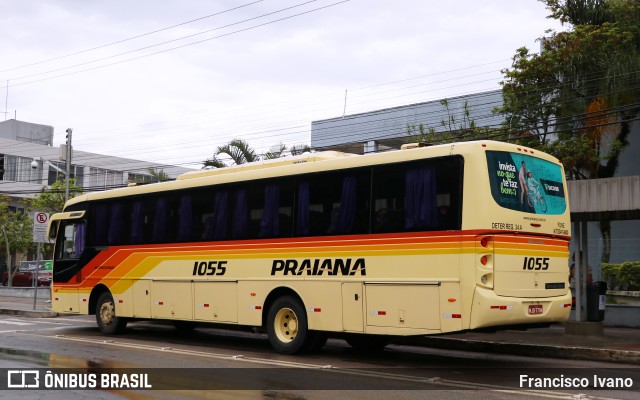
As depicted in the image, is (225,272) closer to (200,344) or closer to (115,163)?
(200,344)

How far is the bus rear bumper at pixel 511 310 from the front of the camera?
11219mm

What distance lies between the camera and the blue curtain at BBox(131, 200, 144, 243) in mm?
17656

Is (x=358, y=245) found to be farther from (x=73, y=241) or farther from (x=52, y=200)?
(x=52, y=200)

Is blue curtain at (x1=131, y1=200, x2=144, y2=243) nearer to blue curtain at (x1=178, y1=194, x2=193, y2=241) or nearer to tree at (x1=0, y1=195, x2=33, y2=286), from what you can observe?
blue curtain at (x1=178, y1=194, x2=193, y2=241)

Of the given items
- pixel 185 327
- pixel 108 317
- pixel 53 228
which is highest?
pixel 53 228

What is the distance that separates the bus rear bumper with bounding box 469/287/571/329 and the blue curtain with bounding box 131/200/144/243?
9.21 metres

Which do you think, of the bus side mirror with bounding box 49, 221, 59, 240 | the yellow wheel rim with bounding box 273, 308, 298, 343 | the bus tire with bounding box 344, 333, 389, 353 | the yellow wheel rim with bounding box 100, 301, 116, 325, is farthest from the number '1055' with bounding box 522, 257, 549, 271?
the bus side mirror with bounding box 49, 221, 59, 240

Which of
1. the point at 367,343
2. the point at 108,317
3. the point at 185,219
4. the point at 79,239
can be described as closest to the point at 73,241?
the point at 79,239

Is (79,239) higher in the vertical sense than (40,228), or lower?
lower

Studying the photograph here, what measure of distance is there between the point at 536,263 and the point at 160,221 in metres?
8.81

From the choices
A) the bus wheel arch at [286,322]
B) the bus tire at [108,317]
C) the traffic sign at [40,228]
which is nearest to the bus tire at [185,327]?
the bus tire at [108,317]

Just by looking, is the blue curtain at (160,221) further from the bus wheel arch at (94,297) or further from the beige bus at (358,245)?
the bus wheel arch at (94,297)

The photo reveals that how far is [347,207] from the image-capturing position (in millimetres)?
13234

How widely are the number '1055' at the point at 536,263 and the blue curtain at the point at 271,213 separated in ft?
15.8
